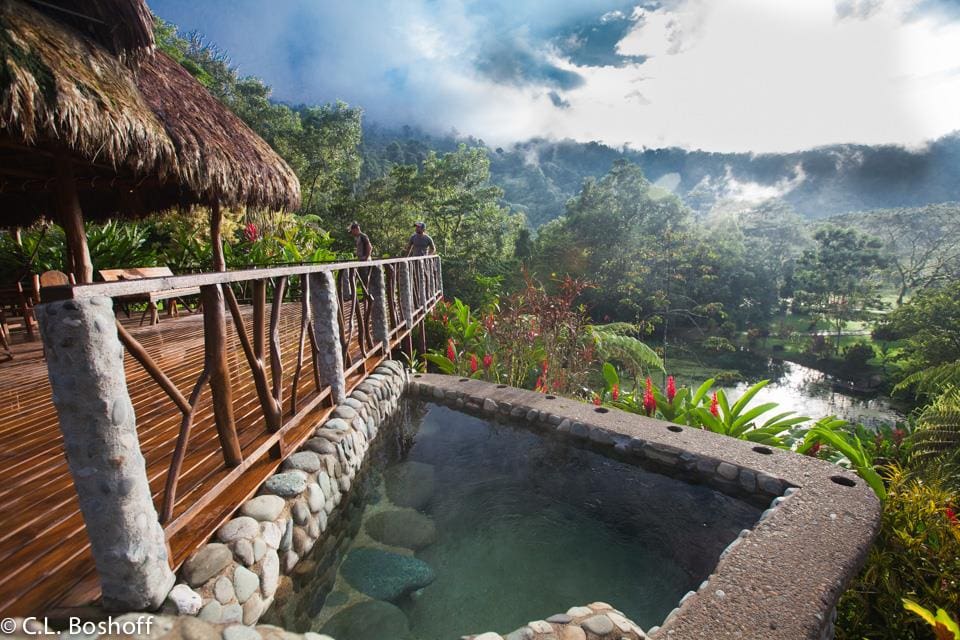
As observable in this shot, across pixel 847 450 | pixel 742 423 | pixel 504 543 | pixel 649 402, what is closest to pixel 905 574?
pixel 847 450

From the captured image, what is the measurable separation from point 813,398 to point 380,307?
1996 cm

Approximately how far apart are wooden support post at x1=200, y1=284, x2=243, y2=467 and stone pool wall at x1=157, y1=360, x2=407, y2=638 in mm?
373

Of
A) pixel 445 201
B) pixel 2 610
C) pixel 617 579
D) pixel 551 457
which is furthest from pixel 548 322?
pixel 445 201

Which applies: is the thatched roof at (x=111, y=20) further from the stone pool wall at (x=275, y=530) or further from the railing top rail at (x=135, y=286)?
the stone pool wall at (x=275, y=530)

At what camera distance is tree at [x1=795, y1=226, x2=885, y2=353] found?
25.1m

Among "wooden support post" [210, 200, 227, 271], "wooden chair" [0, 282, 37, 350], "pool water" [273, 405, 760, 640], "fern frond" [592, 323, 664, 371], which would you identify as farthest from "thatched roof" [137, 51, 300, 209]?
"fern frond" [592, 323, 664, 371]

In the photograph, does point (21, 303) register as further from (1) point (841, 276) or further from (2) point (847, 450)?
(1) point (841, 276)

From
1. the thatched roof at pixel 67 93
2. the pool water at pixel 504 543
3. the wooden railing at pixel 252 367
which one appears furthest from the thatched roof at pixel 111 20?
the pool water at pixel 504 543

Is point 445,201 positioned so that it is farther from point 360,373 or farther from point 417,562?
point 417,562

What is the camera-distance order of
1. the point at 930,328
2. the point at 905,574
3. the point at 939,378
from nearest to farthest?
the point at 905,574
the point at 939,378
the point at 930,328

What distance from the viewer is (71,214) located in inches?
163

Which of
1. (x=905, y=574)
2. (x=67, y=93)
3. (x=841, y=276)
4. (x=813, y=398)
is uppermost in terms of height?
(x=67, y=93)

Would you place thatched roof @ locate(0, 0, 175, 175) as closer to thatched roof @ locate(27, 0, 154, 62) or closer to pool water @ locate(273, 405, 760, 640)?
thatched roof @ locate(27, 0, 154, 62)

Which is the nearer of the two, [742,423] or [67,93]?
[67,93]
